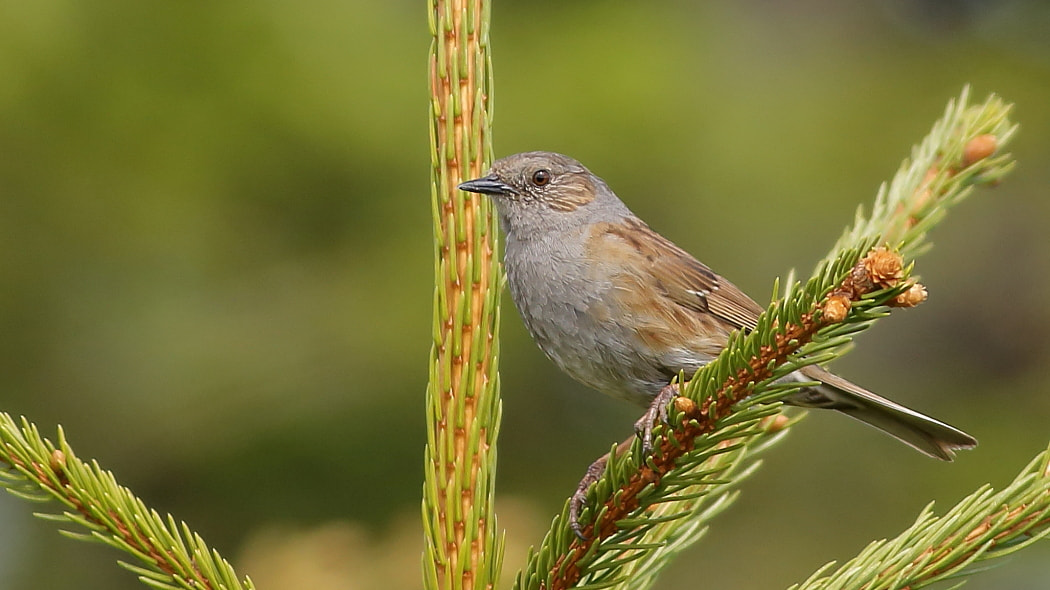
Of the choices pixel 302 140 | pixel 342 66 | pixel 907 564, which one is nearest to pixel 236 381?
pixel 302 140

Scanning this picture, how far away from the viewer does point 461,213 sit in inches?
96.7

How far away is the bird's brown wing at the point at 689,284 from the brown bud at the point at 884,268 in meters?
1.91

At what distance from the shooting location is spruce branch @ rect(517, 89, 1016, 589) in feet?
5.61

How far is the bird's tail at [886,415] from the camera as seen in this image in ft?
9.59

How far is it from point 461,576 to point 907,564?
0.85 metres

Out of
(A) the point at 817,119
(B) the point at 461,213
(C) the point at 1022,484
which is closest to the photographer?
(C) the point at 1022,484

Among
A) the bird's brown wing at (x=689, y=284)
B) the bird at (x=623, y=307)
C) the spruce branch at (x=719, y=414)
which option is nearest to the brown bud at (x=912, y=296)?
the spruce branch at (x=719, y=414)

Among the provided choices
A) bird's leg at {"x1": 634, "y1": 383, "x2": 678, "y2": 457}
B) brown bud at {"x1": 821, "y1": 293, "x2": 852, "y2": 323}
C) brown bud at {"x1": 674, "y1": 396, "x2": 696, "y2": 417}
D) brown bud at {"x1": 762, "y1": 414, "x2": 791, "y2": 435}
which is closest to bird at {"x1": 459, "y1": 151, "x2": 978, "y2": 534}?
brown bud at {"x1": 762, "y1": 414, "x2": 791, "y2": 435}

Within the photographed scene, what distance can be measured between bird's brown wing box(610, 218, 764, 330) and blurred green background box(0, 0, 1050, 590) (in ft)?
2.84

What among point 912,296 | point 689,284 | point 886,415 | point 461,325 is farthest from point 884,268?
point 689,284

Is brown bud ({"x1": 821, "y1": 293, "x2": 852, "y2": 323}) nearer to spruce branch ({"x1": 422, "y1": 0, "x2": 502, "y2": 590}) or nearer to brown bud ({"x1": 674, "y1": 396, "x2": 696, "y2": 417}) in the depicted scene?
brown bud ({"x1": 674, "y1": 396, "x2": 696, "y2": 417})

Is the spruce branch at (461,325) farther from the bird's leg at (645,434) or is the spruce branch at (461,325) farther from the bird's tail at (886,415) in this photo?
the bird's tail at (886,415)

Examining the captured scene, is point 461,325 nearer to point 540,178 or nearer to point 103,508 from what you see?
point 103,508

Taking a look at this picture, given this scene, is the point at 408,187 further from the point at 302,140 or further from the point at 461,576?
the point at 461,576
